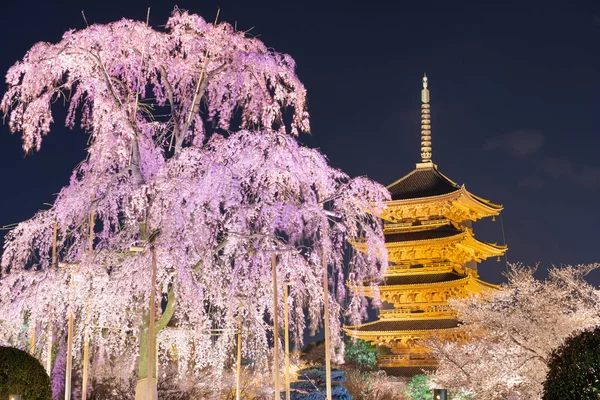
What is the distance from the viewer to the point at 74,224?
13.0 metres

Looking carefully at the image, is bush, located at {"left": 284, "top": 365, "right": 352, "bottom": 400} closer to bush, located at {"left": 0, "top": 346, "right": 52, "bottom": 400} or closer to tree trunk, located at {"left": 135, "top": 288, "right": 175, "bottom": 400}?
tree trunk, located at {"left": 135, "top": 288, "right": 175, "bottom": 400}

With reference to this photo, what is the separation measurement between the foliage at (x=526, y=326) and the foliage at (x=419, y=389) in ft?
25.1

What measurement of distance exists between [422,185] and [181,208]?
27.4 m

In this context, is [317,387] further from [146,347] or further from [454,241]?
[454,241]

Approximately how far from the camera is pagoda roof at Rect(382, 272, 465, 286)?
3497 cm

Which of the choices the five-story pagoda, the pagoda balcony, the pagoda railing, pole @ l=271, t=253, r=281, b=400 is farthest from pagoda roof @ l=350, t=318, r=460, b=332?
pole @ l=271, t=253, r=281, b=400

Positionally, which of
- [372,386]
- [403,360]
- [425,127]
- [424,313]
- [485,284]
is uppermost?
[425,127]

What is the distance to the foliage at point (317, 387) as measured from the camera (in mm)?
24297

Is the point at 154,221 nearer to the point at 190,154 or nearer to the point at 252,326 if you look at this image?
the point at 190,154

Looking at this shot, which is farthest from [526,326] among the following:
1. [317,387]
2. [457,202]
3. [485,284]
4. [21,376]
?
[485,284]

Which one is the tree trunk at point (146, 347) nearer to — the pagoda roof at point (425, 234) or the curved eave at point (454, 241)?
the curved eave at point (454, 241)

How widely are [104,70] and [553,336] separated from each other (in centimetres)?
1344

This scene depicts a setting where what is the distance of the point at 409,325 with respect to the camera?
34.7 metres

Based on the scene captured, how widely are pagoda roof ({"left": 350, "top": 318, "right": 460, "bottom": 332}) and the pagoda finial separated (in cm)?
924
